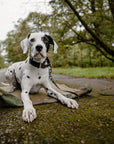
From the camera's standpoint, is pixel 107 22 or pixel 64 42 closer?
pixel 107 22

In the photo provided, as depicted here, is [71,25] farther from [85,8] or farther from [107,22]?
[107,22]

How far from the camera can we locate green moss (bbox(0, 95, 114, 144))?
3.63 ft

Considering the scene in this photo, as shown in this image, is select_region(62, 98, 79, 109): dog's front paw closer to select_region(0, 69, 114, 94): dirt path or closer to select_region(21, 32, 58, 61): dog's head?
select_region(21, 32, 58, 61): dog's head

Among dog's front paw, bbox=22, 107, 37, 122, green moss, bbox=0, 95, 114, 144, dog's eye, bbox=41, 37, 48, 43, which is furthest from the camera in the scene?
dog's eye, bbox=41, 37, 48, 43

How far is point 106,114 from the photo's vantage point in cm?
161

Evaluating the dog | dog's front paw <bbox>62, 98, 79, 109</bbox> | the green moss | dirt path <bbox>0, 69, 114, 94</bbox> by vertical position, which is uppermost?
the dog

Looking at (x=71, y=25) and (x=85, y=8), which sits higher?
(x=85, y=8)

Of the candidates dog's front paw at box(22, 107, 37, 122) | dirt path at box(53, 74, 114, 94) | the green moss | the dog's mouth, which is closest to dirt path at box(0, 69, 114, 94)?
dirt path at box(53, 74, 114, 94)

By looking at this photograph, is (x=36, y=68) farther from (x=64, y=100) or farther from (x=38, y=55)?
(x=64, y=100)

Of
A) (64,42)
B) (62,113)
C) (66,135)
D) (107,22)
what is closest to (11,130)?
(66,135)

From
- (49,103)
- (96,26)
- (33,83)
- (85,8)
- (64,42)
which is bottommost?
(49,103)

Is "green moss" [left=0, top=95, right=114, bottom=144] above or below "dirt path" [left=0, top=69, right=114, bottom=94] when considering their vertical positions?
above

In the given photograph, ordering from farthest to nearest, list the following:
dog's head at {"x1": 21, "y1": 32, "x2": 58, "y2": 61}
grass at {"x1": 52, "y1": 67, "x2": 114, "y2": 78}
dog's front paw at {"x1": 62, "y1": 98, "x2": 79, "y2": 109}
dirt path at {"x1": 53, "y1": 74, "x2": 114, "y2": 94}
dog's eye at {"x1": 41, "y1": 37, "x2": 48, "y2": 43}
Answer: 1. grass at {"x1": 52, "y1": 67, "x2": 114, "y2": 78}
2. dirt path at {"x1": 53, "y1": 74, "x2": 114, "y2": 94}
3. dog's eye at {"x1": 41, "y1": 37, "x2": 48, "y2": 43}
4. dog's head at {"x1": 21, "y1": 32, "x2": 58, "y2": 61}
5. dog's front paw at {"x1": 62, "y1": 98, "x2": 79, "y2": 109}

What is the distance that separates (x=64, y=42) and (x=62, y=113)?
19.3 ft
